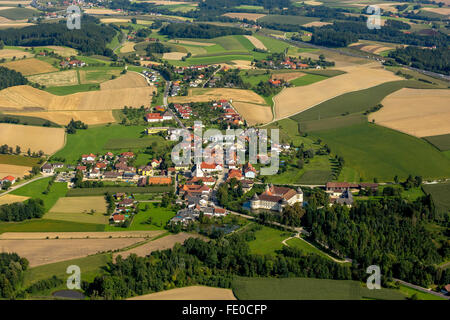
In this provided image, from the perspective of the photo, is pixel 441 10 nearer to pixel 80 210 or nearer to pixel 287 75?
pixel 287 75

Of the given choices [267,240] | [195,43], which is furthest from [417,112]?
[195,43]

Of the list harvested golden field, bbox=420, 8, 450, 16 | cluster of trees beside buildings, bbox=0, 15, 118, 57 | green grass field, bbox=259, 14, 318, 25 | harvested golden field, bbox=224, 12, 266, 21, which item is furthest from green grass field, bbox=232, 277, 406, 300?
harvested golden field, bbox=420, 8, 450, 16

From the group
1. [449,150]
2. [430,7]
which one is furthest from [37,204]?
[430,7]

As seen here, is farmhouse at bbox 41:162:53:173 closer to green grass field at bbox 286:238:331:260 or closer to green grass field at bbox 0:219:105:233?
green grass field at bbox 0:219:105:233

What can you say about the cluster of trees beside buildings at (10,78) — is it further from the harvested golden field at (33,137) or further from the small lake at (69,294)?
the small lake at (69,294)

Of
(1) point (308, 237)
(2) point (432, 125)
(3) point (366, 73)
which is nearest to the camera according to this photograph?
(1) point (308, 237)

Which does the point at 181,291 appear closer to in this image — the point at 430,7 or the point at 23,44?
the point at 23,44

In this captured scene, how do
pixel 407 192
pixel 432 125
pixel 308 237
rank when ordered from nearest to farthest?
pixel 308 237
pixel 407 192
pixel 432 125

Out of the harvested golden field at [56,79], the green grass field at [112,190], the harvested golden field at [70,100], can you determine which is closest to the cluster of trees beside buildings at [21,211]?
the green grass field at [112,190]
